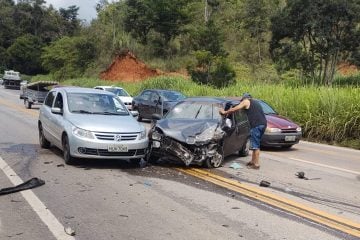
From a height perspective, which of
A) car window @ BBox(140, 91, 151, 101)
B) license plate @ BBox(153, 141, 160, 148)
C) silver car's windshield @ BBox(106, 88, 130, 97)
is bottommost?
silver car's windshield @ BBox(106, 88, 130, 97)

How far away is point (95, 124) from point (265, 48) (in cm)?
4620

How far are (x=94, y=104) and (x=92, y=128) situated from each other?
A: 171 centimetres

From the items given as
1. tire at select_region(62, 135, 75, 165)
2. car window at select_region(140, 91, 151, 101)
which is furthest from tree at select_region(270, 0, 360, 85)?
tire at select_region(62, 135, 75, 165)

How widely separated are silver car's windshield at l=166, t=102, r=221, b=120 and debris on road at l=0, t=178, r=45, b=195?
387cm

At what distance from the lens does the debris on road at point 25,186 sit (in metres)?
7.81

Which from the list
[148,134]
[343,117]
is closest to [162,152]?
[148,134]

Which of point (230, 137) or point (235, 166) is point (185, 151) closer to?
point (235, 166)

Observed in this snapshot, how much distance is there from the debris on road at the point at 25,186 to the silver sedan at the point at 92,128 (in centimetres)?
151

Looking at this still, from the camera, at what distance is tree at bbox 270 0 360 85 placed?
114 feet

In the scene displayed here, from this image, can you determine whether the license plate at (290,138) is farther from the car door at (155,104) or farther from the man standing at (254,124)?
the car door at (155,104)

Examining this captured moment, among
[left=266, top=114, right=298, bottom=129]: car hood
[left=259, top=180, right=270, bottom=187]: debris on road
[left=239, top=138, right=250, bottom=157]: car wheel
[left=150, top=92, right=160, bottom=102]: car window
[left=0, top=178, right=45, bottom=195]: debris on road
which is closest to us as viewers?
[left=0, top=178, right=45, bottom=195]: debris on road

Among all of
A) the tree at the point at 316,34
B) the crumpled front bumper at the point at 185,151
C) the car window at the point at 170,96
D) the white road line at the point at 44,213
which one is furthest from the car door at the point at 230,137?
the tree at the point at 316,34

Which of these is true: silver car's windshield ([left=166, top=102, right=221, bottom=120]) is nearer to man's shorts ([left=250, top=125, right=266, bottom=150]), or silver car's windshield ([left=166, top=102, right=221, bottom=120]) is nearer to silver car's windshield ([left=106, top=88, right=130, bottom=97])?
man's shorts ([left=250, top=125, right=266, bottom=150])

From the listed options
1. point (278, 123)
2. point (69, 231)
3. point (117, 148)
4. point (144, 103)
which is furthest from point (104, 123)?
point (144, 103)
